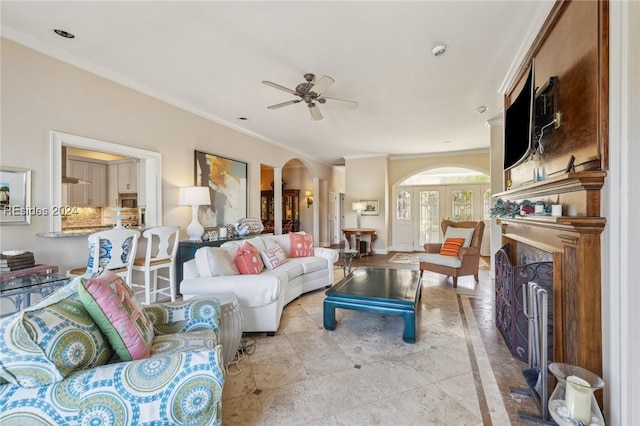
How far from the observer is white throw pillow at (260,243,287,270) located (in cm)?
355

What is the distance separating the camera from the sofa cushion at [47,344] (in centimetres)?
100

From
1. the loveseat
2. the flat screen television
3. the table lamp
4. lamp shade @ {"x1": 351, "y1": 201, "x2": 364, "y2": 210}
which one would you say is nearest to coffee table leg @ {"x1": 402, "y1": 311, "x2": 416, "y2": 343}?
the flat screen television

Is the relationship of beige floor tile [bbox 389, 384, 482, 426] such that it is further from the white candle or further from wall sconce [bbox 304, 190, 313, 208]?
wall sconce [bbox 304, 190, 313, 208]

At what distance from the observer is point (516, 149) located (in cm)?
249

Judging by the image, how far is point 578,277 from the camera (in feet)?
5.24

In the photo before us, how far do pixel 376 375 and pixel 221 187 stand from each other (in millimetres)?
3899

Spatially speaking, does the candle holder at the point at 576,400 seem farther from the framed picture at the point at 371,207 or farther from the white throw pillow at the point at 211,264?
the framed picture at the point at 371,207

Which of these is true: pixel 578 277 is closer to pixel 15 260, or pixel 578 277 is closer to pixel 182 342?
pixel 182 342

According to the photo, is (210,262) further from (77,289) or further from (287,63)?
(287,63)

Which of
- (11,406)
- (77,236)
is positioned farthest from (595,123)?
(77,236)

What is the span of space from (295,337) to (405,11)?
2.94 m

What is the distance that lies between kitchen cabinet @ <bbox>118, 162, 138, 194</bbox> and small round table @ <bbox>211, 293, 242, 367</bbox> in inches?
187

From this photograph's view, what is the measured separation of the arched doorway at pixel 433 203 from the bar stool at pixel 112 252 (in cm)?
683

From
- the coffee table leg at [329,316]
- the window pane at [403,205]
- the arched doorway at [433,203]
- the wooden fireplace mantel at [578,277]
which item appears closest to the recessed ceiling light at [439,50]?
the wooden fireplace mantel at [578,277]
